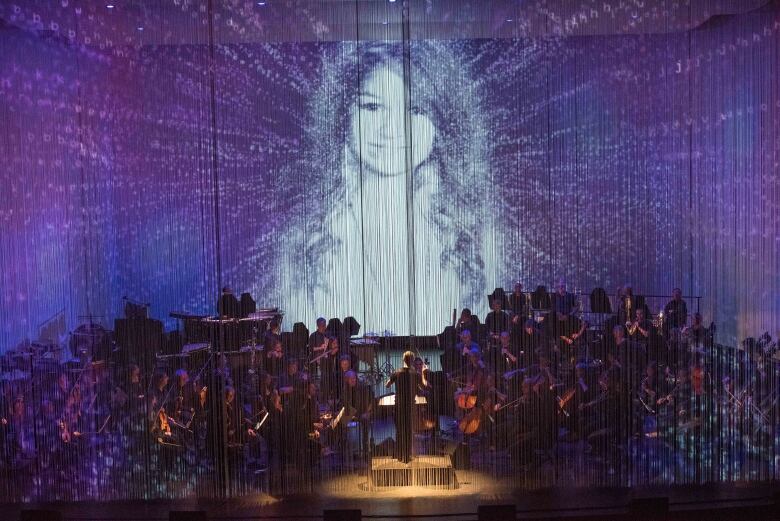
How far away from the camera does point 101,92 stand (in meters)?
7.32

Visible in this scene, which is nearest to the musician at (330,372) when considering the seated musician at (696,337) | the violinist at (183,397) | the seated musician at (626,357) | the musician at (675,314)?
the violinist at (183,397)

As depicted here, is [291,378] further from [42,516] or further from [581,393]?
[581,393]

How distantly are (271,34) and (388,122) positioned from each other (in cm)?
181

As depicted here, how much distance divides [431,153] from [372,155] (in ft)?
2.29

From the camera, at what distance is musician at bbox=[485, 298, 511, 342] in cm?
805

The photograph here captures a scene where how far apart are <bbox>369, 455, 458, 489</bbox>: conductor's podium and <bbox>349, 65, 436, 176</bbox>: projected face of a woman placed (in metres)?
3.05

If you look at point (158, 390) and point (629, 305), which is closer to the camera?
point (158, 390)

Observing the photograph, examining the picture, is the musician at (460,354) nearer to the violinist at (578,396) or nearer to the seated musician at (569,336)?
the seated musician at (569,336)

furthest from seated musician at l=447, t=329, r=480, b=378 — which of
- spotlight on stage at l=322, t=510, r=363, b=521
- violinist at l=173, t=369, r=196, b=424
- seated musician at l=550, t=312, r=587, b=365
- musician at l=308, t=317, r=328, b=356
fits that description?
violinist at l=173, t=369, r=196, b=424

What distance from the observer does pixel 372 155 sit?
8773 mm

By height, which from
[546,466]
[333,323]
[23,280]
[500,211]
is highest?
[500,211]

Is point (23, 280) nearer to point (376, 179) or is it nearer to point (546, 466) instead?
point (376, 179)

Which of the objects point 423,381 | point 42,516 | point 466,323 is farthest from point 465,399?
point 42,516

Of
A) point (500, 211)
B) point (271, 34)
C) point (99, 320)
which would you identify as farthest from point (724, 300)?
point (99, 320)
